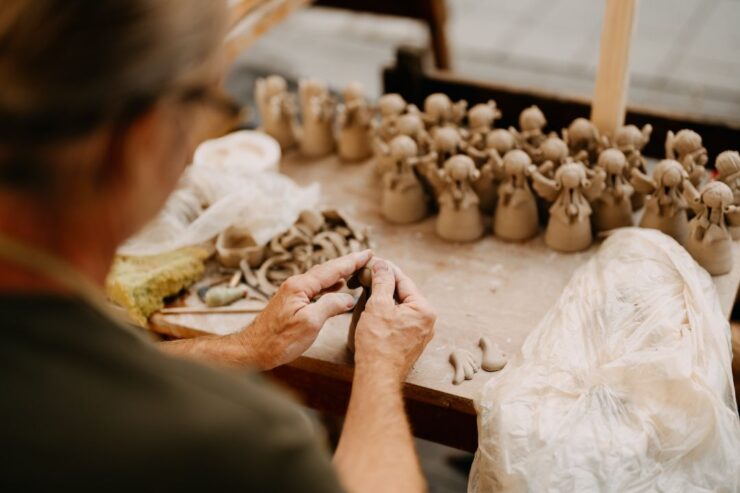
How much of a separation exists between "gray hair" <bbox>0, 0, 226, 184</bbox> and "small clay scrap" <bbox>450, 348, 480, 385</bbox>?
40.5 inches

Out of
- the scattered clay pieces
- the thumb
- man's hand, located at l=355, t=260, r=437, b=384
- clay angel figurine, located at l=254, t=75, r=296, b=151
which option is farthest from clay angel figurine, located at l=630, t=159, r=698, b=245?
clay angel figurine, located at l=254, t=75, r=296, b=151

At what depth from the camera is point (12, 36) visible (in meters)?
0.74

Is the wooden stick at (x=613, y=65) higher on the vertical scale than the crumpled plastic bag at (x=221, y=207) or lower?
higher

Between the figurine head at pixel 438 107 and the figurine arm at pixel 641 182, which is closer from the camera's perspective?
the figurine arm at pixel 641 182

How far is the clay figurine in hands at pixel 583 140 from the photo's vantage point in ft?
6.73

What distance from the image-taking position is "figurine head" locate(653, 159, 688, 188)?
1848 mm

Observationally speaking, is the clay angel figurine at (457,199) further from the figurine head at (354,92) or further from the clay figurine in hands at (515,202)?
the figurine head at (354,92)

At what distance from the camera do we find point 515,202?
6.61ft

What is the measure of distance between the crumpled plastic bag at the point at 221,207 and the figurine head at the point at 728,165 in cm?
105

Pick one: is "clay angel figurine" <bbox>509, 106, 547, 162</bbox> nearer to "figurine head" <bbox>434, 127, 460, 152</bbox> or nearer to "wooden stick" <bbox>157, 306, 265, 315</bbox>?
"figurine head" <bbox>434, 127, 460, 152</bbox>

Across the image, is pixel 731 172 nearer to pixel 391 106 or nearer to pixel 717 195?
pixel 717 195

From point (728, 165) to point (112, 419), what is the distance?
1628mm

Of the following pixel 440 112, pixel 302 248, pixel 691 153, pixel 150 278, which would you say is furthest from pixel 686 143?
pixel 150 278

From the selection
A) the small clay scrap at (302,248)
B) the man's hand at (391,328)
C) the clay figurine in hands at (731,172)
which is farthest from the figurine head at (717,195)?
the small clay scrap at (302,248)
